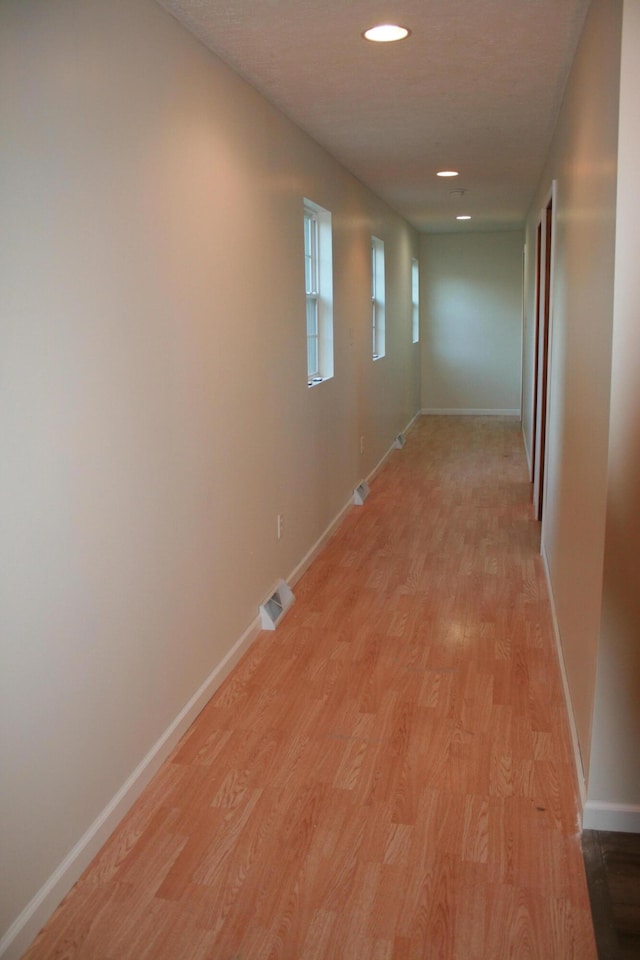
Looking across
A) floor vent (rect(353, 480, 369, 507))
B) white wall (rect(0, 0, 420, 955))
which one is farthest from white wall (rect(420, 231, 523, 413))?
white wall (rect(0, 0, 420, 955))

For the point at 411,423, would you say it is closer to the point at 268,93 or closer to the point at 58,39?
the point at 268,93

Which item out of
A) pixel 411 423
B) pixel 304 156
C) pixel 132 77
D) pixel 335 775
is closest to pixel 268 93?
pixel 304 156

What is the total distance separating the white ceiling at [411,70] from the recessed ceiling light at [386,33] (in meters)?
0.04

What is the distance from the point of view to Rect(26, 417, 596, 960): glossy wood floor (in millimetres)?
2031

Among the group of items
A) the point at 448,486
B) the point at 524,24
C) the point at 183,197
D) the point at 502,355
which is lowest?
the point at 448,486

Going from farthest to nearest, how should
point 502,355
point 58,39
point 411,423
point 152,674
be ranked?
point 502,355
point 411,423
point 152,674
point 58,39

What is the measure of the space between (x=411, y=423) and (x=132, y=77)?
8.35 metres

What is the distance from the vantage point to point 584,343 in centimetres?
288

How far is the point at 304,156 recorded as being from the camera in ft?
15.3

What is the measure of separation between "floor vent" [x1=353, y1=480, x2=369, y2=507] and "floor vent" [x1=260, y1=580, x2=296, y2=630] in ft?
7.02

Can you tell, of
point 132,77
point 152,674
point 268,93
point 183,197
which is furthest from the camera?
point 268,93

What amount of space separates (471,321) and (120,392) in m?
9.61

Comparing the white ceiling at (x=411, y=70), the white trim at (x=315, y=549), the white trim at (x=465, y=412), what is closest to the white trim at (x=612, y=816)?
the white trim at (x=315, y=549)

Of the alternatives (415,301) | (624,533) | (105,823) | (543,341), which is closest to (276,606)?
(105,823)
